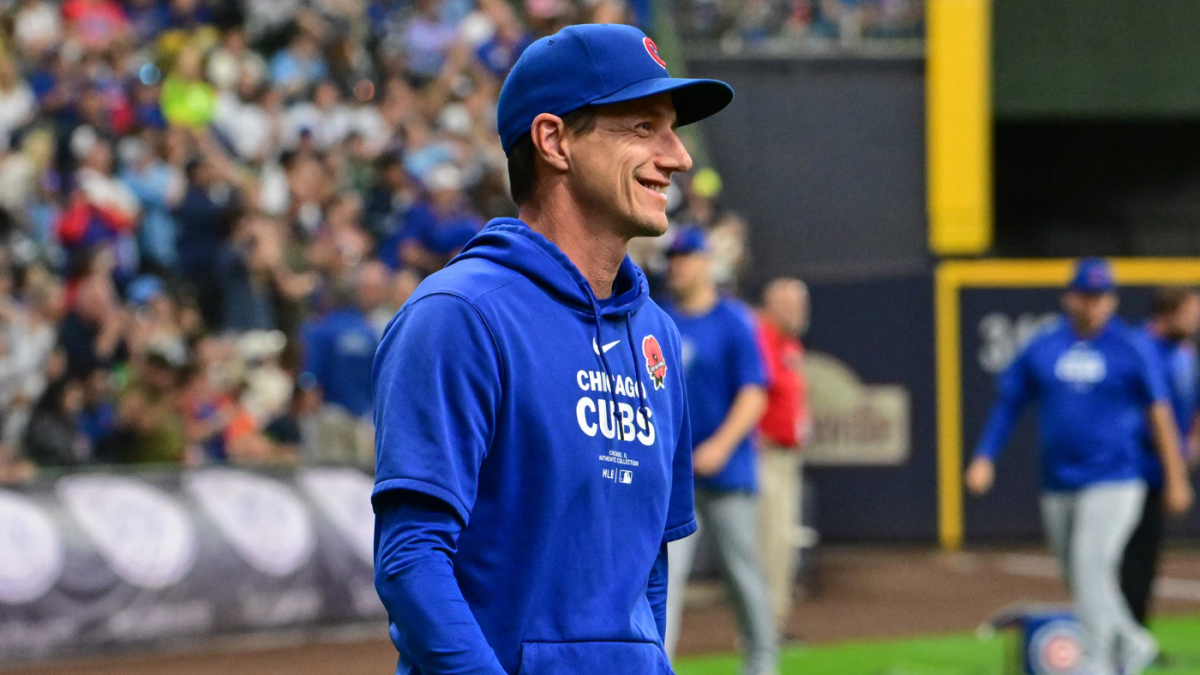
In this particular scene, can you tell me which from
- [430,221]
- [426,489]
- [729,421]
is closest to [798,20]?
[430,221]

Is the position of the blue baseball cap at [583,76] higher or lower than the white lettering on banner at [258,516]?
higher

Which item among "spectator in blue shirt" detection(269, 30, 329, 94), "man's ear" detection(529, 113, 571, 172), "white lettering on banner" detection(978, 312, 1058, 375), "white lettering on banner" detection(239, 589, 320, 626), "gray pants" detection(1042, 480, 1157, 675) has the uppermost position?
"man's ear" detection(529, 113, 571, 172)

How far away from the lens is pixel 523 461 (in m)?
2.42

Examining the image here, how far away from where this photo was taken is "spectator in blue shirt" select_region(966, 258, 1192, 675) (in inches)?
320

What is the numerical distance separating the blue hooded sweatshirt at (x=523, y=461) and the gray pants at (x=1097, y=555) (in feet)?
19.6

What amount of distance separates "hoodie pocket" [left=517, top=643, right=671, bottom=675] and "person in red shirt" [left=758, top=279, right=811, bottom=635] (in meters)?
7.74

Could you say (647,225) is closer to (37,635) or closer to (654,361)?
(654,361)

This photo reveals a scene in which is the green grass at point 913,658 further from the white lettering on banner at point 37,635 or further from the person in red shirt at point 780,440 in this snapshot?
the white lettering on banner at point 37,635

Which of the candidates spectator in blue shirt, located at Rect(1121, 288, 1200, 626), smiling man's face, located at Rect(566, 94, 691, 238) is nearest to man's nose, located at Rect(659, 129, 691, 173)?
smiling man's face, located at Rect(566, 94, 691, 238)

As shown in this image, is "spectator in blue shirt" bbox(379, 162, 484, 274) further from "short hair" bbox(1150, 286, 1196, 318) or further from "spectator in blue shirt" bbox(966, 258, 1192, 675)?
"spectator in blue shirt" bbox(966, 258, 1192, 675)

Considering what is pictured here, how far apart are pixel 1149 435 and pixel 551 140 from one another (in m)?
7.21

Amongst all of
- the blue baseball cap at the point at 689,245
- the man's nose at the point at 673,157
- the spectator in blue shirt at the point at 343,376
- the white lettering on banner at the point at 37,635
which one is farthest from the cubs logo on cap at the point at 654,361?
A: the spectator in blue shirt at the point at 343,376

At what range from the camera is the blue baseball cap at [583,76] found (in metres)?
2.54

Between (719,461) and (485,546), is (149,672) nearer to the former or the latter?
(719,461)
